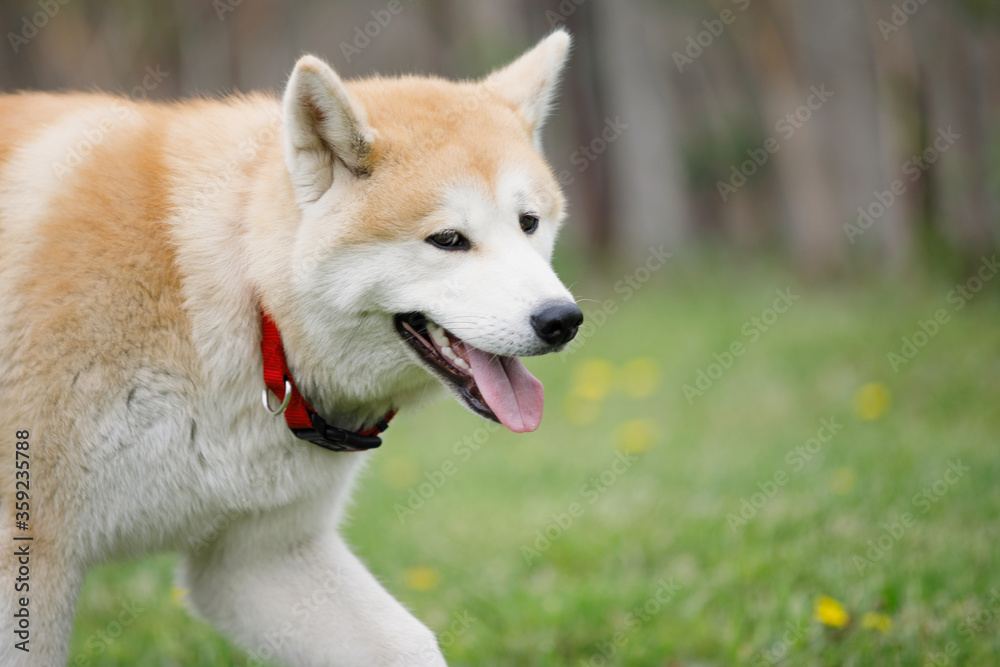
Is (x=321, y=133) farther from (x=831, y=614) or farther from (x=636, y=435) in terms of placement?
(x=636, y=435)

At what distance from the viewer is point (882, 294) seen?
8.66 metres

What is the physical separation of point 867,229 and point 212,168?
9122 millimetres

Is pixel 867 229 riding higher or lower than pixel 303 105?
lower

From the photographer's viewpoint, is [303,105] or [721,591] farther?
[721,591]

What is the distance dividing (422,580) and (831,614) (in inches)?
68.9

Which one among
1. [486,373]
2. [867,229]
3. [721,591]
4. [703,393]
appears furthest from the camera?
[867,229]

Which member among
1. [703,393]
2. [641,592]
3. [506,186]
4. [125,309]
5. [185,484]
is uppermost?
[506,186]

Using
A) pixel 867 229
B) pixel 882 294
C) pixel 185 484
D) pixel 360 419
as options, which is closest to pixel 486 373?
pixel 360 419

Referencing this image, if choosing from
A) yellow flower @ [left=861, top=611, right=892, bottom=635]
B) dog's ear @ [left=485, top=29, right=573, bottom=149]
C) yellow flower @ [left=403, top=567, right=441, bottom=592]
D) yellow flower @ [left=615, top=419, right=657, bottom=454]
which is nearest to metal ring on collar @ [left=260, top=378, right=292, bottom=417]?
dog's ear @ [left=485, top=29, right=573, bottom=149]

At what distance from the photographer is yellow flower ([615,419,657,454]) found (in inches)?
225

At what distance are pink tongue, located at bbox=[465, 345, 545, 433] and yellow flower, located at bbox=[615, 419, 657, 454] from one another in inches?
119

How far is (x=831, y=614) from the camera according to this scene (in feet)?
10.7

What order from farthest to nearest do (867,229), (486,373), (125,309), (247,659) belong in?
(867,229)
(247,659)
(486,373)
(125,309)

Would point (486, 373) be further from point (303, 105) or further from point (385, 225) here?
point (303, 105)
